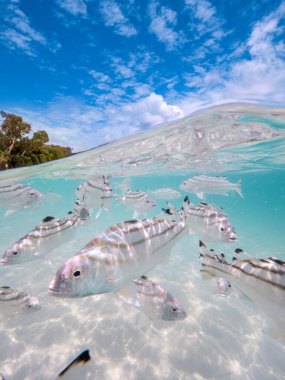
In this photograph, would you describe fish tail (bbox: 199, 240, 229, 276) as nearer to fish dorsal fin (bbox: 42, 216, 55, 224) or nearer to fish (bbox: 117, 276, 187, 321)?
fish (bbox: 117, 276, 187, 321)

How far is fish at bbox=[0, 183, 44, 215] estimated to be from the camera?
22.2 ft

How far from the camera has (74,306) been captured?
25.2ft

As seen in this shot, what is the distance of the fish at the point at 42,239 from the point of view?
4449 mm

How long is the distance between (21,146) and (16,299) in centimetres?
1547

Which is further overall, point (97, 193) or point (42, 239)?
point (97, 193)

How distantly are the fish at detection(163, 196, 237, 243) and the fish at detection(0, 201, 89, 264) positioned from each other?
2.21 m

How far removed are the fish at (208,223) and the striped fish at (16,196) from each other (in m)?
4.45

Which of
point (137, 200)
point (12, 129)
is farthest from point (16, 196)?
point (12, 129)

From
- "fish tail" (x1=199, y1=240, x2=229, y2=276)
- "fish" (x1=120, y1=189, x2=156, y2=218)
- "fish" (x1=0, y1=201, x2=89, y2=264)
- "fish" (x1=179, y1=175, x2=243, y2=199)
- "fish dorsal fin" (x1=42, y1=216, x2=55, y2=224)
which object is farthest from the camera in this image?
"fish" (x1=179, y1=175, x2=243, y2=199)

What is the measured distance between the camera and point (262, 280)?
3.01m

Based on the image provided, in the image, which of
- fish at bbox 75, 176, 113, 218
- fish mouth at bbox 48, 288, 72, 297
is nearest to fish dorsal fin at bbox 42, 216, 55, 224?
fish at bbox 75, 176, 113, 218

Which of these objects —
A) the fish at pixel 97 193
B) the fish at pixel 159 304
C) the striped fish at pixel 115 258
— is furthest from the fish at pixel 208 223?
the fish at pixel 97 193

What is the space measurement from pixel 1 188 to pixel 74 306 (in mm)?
4408

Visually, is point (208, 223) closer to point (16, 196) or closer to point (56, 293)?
point (56, 293)
